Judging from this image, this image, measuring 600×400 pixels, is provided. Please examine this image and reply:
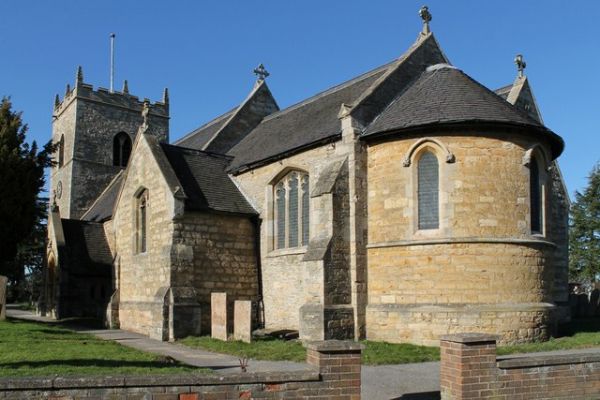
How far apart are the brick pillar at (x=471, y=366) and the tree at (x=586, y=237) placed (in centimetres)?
4952

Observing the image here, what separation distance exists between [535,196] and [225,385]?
13527 mm

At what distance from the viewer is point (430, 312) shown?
54.4 feet

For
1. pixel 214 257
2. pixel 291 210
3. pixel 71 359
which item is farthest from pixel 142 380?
pixel 291 210

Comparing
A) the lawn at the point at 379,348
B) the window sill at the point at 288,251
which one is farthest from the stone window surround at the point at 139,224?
the lawn at the point at 379,348

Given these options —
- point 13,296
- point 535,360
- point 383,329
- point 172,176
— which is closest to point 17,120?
point 172,176

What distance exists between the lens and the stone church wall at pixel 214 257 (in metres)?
20.0

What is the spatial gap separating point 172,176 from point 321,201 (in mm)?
5925

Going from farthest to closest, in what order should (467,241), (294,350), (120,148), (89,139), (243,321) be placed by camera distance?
(120,148), (89,139), (243,321), (467,241), (294,350)

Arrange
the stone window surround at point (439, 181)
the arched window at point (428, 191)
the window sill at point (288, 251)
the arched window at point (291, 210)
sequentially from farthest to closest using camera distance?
the arched window at point (291, 210) → the window sill at point (288, 251) → the arched window at point (428, 191) → the stone window surround at point (439, 181)

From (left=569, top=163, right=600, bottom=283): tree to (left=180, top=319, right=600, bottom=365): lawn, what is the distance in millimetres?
37932

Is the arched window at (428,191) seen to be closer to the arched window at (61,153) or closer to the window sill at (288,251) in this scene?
the window sill at (288,251)

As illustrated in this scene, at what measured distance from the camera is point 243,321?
1775cm

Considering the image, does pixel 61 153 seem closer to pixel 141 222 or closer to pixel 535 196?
pixel 141 222

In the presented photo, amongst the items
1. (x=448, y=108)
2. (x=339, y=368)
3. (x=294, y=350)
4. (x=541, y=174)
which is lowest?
(x=294, y=350)
